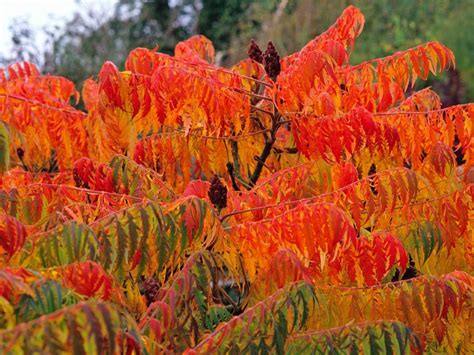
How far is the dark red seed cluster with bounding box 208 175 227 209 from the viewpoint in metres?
3.30

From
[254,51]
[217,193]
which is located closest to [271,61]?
[254,51]

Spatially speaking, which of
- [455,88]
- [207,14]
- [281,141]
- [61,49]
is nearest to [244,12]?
[207,14]

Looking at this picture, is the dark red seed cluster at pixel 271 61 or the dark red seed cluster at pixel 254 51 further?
the dark red seed cluster at pixel 254 51

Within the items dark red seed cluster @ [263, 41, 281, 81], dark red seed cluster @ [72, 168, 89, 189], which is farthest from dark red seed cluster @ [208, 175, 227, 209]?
dark red seed cluster @ [263, 41, 281, 81]

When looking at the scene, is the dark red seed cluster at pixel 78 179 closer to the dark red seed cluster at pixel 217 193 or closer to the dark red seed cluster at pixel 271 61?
the dark red seed cluster at pixel 217 193

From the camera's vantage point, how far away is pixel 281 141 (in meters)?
4.58

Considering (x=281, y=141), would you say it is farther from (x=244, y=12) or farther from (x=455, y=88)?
(x=244, y=12)

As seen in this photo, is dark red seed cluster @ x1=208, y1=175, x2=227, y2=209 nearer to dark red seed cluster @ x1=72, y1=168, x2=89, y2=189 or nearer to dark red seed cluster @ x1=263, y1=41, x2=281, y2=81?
dark red seed cluster @ x1=72, y1=168, x2=89, y2=189

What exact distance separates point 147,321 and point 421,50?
197 cm

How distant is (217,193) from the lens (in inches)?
130

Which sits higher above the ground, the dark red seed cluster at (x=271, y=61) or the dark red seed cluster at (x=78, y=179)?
the dark red seed cluster at (x=271, y=61)

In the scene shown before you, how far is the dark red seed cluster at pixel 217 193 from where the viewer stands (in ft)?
10.8

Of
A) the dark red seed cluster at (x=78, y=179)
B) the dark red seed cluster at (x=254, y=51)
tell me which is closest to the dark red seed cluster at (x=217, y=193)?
the dark red seed cluster at (x=78, y=179)

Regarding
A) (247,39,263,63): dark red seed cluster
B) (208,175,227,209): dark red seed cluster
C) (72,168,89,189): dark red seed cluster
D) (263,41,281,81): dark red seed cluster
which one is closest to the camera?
(208,175,227,209): dark red seed cluster
